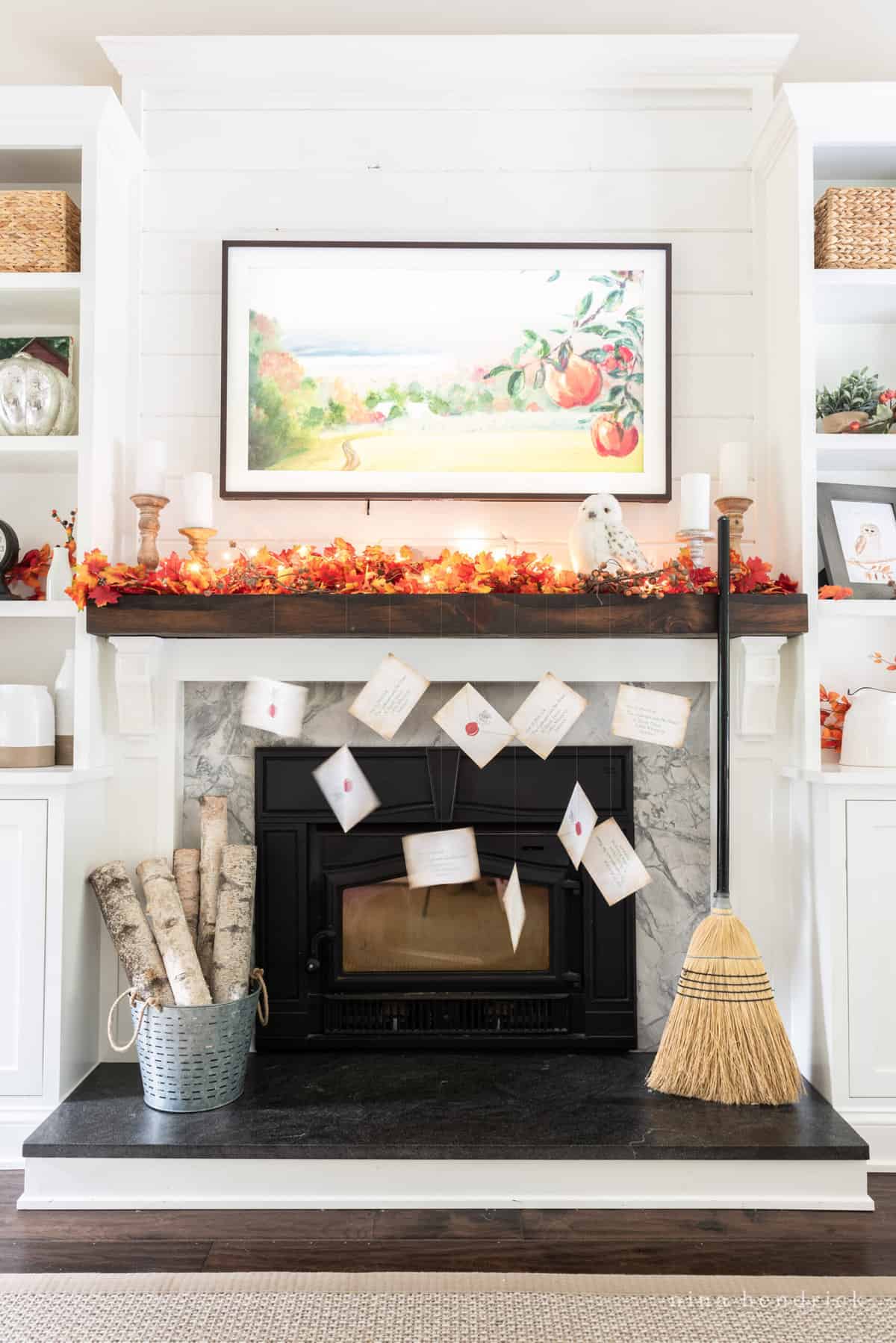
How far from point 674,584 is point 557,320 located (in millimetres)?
781

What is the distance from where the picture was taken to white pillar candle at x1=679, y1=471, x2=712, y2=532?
6.82 feet

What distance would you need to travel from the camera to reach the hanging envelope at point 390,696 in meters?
2.10

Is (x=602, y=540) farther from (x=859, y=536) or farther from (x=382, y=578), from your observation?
(x=859, y=536)

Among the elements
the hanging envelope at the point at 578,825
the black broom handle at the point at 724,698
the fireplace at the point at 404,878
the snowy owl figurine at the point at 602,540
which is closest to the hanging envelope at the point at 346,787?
the fireplace at the point at 404,878

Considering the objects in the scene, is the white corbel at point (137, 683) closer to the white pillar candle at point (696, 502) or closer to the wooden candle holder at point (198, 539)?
the wooden candle holder at point (198, 539)

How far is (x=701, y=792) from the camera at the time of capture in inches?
89.0

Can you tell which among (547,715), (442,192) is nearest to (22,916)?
(547,715)

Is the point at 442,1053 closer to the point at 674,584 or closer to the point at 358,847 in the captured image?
the point at 358,847

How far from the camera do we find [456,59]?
227cm

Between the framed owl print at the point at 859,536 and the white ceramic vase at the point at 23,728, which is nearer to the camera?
the white ceramic vase at the point at 23,728

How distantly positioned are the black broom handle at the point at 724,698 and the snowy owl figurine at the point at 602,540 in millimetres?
174

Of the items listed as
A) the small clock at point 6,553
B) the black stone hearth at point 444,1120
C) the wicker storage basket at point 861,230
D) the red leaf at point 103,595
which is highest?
the wicker storage basket at point 861,230

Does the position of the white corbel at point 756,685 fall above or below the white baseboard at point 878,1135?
above

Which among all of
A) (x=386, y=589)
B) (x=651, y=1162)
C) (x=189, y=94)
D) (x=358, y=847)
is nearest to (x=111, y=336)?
(x=189, y=94)
